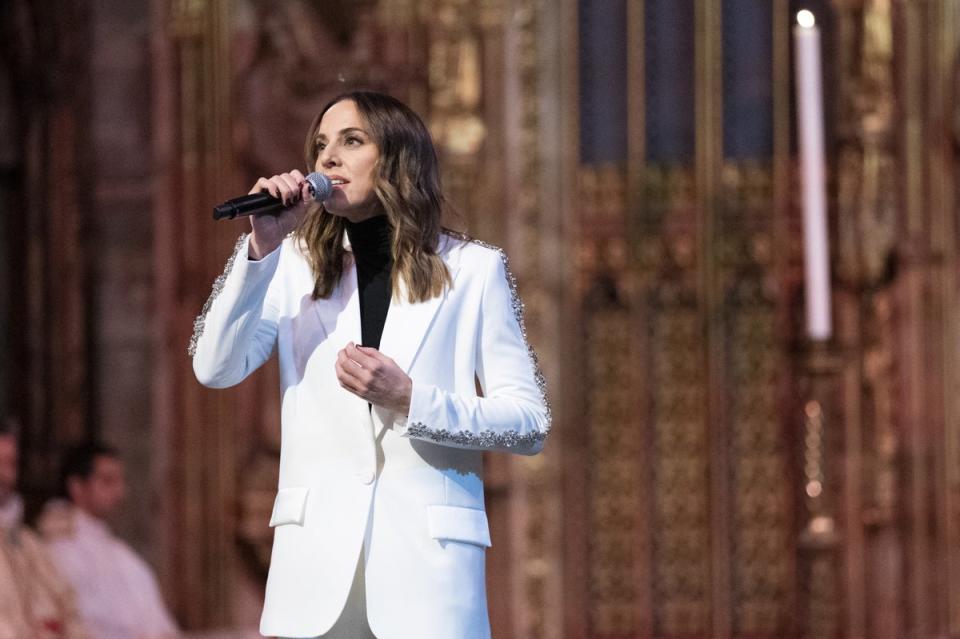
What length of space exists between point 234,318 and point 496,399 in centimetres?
41

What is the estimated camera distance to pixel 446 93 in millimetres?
6418

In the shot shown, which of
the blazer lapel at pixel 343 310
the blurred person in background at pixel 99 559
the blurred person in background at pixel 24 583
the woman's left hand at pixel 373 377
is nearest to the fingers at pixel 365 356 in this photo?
the woman's left hand at pixel 373 377

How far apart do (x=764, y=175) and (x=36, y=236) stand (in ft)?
9.90

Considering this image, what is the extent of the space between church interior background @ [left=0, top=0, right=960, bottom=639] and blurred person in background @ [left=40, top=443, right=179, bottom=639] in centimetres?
51

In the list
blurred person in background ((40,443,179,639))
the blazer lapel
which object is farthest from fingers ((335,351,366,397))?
blurred person in background ((40,443,179,639))

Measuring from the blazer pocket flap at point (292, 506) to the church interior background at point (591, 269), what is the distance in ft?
13.0

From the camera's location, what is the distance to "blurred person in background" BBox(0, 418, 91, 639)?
17.4 feet

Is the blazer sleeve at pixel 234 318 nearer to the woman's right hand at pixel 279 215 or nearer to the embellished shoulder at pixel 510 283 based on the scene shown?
the woman's right hand at pixel 279 215

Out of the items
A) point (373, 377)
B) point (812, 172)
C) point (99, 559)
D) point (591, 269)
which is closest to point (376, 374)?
point (373, 377)

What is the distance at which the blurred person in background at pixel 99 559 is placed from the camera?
5.96 meters

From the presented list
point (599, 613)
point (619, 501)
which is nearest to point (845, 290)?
point (619, 501)

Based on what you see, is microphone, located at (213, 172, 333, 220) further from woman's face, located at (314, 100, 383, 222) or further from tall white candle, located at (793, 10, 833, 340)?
tall white candle, located at (793, 10, 833, 340)

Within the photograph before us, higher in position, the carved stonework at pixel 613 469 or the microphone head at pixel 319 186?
the microphone head at pixel 319 186

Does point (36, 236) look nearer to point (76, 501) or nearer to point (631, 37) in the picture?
point (76, 501)
